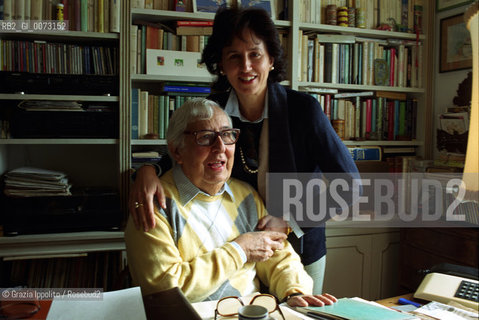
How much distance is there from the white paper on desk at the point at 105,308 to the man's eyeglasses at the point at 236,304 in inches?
8.1

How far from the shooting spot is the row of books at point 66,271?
231 centimetres

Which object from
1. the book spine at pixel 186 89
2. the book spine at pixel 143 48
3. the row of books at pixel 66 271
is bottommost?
the row of books at pixel 66 271

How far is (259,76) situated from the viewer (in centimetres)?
153

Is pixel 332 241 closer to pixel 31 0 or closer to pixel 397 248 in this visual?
pixel 397 248

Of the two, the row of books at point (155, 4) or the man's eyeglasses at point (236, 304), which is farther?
the row of books at point (155, 4)

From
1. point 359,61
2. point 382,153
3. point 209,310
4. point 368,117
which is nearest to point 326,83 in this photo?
point 359,61

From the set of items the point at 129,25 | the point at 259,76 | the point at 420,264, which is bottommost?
the point at 420,264

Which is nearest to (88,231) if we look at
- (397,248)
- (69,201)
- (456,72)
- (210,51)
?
(69,201)

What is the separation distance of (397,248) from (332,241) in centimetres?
50

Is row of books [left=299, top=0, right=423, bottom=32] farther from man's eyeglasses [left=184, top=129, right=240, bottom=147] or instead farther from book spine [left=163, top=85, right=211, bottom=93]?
man's eyeglasses [left=184, top=129, right=240, bottom=147]

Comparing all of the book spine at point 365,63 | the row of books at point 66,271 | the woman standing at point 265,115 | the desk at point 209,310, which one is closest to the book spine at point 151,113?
the row of books at point 66,271

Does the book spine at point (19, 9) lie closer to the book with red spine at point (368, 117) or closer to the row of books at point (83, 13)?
the row of books at point (83, 13)

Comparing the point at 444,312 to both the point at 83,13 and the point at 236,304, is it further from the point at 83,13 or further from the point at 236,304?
the point at 83,13

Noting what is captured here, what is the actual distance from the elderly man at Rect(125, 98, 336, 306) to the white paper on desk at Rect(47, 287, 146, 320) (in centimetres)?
31
